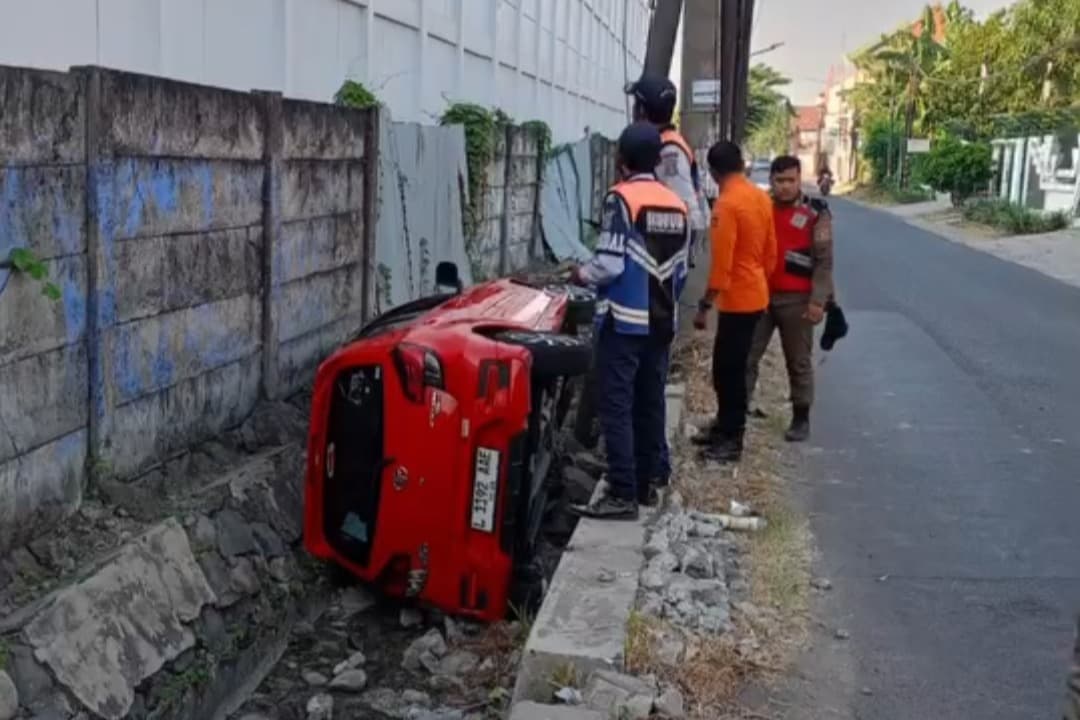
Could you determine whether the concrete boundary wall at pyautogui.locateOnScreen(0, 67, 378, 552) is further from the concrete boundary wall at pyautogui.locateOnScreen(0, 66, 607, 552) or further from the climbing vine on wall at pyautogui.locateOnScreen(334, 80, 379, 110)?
the climbing vine on wall at pyautogui.locateOnScreen(334, 80, 379, 110)

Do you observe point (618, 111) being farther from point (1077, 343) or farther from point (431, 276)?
point (431, 276)

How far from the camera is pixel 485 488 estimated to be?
5359 mm

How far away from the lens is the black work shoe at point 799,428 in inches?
344

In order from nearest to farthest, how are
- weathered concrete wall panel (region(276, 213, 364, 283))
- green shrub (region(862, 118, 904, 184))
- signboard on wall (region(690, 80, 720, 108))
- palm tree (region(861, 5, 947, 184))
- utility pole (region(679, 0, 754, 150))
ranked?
weathered concrete wall panel (region(276, 213, 364, 283))
signboard on wall (region(690, 80, 720, 108))
utility pole (region(679, 0, 754, 150))
palm tree (region(861, 5, 947, 184))
green shrub (region(862, 118, 904, 184))

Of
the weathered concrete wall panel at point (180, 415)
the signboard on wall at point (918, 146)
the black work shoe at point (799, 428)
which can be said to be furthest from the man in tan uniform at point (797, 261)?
the signboard on wall at point (918, 146)

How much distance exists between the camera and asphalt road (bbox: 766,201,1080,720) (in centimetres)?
486

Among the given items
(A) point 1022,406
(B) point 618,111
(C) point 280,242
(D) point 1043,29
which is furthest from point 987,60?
(C) point 280,242

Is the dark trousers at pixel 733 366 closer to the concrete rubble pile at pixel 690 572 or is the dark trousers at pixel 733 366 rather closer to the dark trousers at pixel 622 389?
the concrete rubble pile at pixel 690 572

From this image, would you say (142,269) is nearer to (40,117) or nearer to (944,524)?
(40,117)

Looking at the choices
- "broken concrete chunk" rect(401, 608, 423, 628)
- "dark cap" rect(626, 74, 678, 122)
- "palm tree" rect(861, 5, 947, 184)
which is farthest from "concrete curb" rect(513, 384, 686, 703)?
"palm tree" rect(861, 5, 947, 184)

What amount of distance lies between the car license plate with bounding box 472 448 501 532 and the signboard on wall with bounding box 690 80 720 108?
966 cm

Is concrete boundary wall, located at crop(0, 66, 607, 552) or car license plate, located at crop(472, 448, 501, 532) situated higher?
concrete boundary wall, located at crop(0, 66, 607, 552)

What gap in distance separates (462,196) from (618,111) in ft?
92.5

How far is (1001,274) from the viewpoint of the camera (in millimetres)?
22688
